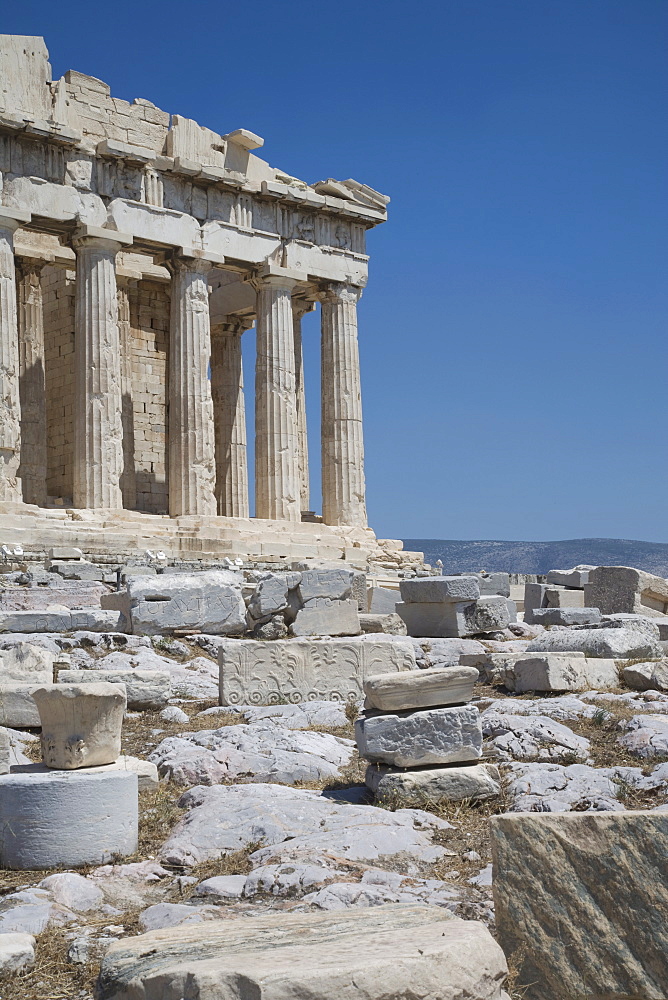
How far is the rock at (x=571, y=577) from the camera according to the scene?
25.1 metres

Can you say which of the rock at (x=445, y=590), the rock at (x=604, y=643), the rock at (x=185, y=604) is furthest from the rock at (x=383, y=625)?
the rock at (x=604, y=643)

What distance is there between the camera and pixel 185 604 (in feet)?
45.0

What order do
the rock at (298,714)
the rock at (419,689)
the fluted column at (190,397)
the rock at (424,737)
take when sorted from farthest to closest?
the fluted column at (190,397), the rock at (298,714), the rock at (419,689), the rock at (424,737)

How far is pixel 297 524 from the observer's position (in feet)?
84.6

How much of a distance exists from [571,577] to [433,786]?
63.5 ft

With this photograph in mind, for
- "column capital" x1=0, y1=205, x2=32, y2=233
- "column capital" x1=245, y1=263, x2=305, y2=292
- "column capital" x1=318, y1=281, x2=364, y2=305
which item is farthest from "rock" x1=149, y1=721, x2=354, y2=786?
"column capital" x1=318, y1=281, x2=364, y2=305

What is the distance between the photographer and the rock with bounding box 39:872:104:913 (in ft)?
17.2

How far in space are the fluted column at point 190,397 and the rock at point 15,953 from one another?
792 inches

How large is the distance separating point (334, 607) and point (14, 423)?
1032cm

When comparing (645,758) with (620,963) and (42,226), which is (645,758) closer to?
(620,963)

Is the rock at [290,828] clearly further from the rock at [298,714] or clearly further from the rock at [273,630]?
the rock at [273,630]

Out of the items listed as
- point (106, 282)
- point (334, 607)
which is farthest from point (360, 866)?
point (106, 282)

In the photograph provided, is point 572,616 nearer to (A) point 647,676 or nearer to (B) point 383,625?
(B) point 383,625

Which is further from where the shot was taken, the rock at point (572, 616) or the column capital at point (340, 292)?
the column capital at point (340, 292)
